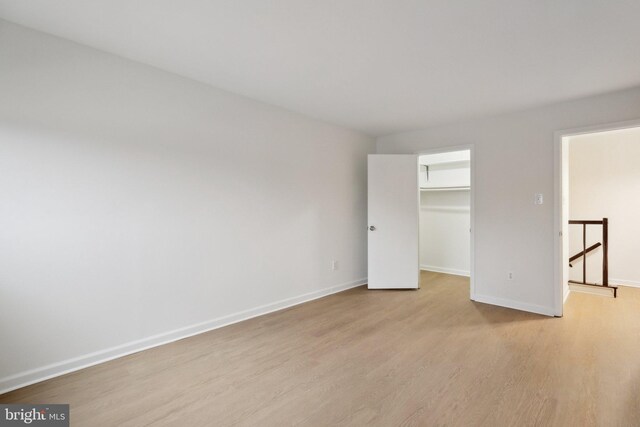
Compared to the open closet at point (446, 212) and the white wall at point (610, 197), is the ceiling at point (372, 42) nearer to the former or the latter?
the open closet at point (446, 212)

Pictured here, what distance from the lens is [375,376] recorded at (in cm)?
220

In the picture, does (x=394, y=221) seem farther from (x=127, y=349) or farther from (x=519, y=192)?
(x=127, y=349)

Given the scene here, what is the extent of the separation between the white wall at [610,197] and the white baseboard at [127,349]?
186 inches

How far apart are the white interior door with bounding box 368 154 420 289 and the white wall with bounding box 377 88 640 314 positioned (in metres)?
0.79

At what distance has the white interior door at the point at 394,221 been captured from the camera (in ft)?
14.9

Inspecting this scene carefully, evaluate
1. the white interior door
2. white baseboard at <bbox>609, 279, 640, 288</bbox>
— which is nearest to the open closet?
the white interior door

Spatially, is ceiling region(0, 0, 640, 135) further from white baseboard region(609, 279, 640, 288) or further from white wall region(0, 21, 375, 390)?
white baseboard region(609, 279, 640, 288)

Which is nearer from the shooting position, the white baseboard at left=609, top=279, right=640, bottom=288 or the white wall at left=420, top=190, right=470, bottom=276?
the white baseboard at left=609, top=279, right=640, bottom=288

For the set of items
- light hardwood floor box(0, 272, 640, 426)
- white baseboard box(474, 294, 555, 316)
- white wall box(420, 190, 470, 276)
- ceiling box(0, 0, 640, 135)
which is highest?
ceiling box(0, 0, 640, 135)

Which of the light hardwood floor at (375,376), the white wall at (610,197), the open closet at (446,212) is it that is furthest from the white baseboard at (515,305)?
the white wall at (610,197)

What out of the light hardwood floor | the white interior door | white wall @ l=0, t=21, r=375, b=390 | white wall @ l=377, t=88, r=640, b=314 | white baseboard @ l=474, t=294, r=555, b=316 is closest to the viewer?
the light hardwood floor

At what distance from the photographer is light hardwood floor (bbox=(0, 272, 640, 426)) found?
5.87 feet

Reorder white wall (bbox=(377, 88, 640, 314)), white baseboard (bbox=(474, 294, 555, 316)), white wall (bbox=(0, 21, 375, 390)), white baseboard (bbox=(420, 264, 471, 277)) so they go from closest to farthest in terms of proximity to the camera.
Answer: white wall (bbox=(0, 21, 375, 390)) → white wall (bbox=(377, 88, 640, 314)) → white baseboard (bbox=(474, 294, 555, 316)) → white baseboard (bbox=(420, 264, 471, 277))

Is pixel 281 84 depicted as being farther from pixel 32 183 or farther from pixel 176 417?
pixel 176 417
